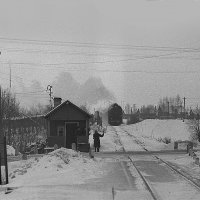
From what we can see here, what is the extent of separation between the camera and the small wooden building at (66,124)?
37812mm

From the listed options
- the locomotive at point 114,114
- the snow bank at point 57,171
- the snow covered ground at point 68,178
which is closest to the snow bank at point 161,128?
the locomotive at point 114,114

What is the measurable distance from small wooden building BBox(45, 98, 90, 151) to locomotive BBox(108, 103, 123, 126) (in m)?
63.6

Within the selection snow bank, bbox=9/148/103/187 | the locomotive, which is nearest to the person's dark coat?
snow bank, bbox=9/148/103/187

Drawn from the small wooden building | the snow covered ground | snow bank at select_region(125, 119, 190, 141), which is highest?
the small wooden building

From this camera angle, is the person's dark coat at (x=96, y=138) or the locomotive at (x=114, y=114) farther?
the locomotive at (x=114, y=114)

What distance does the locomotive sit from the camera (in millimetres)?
101938

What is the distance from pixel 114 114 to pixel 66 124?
65089 mm

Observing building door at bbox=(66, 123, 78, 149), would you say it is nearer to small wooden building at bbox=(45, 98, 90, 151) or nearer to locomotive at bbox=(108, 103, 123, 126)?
small wooden building at bbox=(45, 98, 90, 151)

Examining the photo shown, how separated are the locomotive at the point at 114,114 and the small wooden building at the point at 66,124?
63.6 meters

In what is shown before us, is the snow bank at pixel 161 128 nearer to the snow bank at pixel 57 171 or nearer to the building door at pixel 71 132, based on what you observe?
the building door at pixel 71 132

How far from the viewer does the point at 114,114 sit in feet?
337

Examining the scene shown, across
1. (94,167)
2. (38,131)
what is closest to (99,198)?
(94,167)

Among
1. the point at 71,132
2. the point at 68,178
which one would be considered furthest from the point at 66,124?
the point at 68,178

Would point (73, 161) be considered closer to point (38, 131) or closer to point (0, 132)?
point (0, 132)
